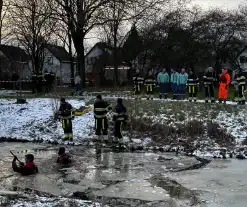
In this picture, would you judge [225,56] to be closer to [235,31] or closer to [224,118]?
[235,31]

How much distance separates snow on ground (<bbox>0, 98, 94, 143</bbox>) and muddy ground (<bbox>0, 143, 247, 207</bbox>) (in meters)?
4.98

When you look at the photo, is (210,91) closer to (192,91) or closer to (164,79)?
(192,91)

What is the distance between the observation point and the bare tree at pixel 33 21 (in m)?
34.2

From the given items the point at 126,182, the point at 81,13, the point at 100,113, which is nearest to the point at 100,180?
the point at 126,182

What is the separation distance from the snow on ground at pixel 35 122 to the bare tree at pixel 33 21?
31.9ft

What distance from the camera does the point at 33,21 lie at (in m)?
37.5

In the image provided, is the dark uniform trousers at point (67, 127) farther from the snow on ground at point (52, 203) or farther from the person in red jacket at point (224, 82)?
the snow on ground at point (52, 203)

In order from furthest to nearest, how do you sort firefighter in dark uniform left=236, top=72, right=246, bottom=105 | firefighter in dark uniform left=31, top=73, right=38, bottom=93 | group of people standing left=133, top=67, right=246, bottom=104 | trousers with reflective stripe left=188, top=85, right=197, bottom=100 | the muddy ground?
firefighter in dark uniform left=31, top=73, right=38, bottom=93, trousers with reflective stripe left=188, top=85, right=197, bottom=100, group of people standing left=133, top=67, right=246, bottom=104, firefighter in dark uniform left=236, top=72, right=246, bottom=105, the muddy ground

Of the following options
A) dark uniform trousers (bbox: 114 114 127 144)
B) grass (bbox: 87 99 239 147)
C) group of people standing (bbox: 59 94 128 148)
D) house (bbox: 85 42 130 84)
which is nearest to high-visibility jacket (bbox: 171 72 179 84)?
grass (bbox: 87 99 239 147)

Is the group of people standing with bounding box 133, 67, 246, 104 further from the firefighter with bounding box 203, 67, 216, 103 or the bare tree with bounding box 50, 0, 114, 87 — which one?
the bare tree with bounding box 50, 0, 114, 87

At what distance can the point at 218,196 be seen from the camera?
995cm

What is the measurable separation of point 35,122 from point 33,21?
16797 millimetres

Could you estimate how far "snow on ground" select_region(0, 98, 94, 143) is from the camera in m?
20.8

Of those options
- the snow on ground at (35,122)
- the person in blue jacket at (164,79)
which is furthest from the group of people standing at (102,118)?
the person in blue jacket at (164,79)
